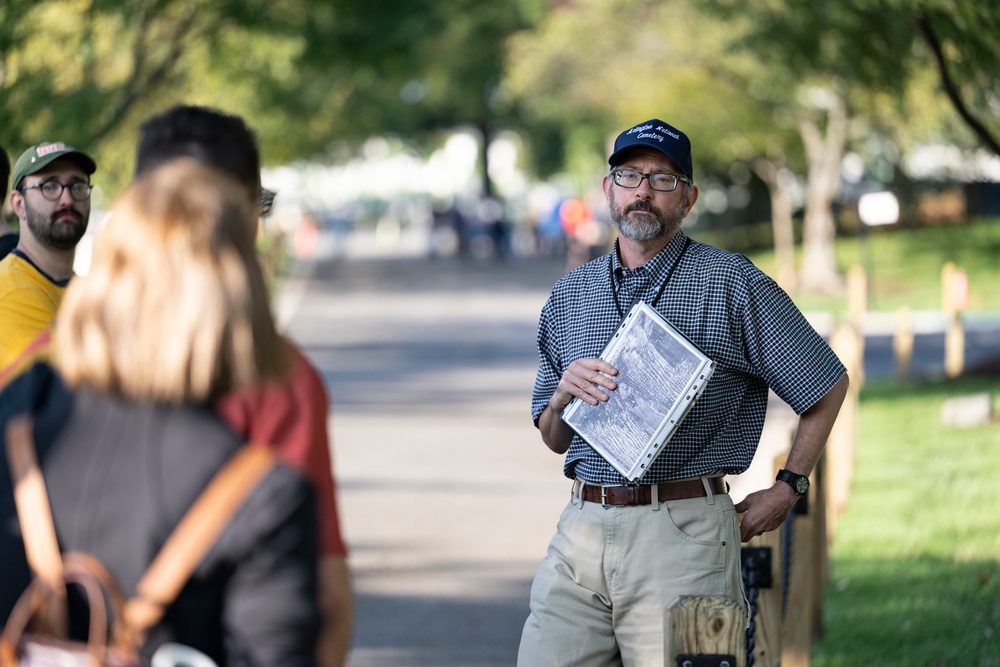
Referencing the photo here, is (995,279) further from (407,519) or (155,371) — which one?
(155,371)

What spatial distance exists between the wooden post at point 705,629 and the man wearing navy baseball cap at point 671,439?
2.33 ft

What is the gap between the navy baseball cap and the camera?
402 centimetres

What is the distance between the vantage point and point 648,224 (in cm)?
401

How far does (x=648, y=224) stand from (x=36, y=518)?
213cm

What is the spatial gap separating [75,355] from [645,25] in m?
30.8

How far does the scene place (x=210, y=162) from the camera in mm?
2510

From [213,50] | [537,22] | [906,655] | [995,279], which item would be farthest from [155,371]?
[537,22]

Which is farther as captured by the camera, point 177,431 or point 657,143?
point 657,143

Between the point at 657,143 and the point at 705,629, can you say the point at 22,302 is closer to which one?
the point at 657,143

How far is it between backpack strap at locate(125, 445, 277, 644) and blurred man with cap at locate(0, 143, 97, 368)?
1986 mm

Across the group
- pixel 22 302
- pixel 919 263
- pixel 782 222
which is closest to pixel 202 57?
pixel 782 222

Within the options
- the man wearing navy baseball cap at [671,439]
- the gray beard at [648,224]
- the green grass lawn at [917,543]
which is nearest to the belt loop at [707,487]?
the man wearing navy baseball cap at [671,439]

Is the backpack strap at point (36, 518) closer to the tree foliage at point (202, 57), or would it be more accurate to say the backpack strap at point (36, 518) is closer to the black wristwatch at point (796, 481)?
the black wristwatch at point (796, 481)

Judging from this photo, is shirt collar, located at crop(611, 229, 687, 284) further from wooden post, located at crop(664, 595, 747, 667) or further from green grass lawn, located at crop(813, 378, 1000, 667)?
green grass lawn, located at crop(813, 378, 1000, 667)
